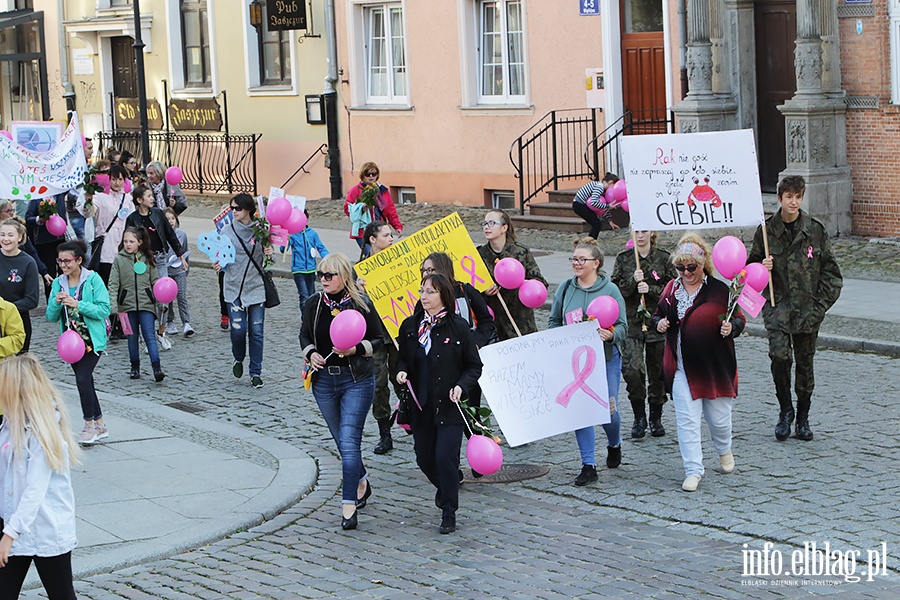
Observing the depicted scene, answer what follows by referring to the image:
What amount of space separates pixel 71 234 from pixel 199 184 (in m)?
13.0

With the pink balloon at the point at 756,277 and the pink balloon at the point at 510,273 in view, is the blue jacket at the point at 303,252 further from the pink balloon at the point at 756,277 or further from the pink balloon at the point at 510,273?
the pink balloon at the point at 756,277

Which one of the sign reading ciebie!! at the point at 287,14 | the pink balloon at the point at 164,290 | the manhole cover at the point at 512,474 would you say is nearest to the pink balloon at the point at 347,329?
the manhole cover at the point at 512,474

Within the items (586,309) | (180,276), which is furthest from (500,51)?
Answer: (586,309)

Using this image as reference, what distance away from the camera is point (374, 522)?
8727 millimetres

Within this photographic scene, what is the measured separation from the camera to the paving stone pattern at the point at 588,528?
24.2 ft

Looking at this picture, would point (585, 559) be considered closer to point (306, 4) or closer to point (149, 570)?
point (149, 570)

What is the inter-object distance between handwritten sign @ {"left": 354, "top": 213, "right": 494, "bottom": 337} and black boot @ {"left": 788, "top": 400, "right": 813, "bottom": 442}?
2433 millimetres

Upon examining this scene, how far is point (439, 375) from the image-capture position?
8.50m

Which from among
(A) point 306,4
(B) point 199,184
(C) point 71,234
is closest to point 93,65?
(B) point 199,184

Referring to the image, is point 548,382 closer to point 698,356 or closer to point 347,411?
point 698,356

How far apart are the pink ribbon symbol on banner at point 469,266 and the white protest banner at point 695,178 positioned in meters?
1.31

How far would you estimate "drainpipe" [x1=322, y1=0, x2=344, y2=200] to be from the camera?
1074 inches

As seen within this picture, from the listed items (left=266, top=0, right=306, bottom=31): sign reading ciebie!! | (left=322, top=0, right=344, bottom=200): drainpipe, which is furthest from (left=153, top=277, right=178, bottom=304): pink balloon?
(left=266, top=0, right=306, bottom=31): sign reading ciebie!!

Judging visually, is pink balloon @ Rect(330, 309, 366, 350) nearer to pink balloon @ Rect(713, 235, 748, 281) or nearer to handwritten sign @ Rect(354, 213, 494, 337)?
handwritten sign @ Rect(354, 213, 494, 337)
